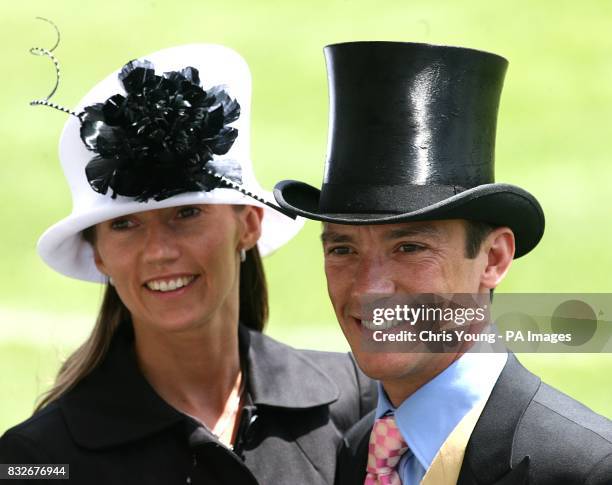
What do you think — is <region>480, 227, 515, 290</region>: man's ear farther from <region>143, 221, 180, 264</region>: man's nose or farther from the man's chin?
<region>143, 221, 180, 264</region>: man's nose

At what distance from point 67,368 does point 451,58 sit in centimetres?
194

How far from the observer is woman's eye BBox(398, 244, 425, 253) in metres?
3.73

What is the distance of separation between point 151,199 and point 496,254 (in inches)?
50.5

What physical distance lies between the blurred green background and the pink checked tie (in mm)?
4236

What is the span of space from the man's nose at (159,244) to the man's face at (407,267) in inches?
37.1

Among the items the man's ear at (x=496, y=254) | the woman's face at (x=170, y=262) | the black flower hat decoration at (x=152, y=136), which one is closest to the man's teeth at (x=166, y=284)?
the woman's face at (x=170, y=262)

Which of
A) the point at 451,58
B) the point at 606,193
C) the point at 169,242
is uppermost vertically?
the point at 451,58

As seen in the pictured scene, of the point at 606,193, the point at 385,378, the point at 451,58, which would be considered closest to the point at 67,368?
the point at 385,378

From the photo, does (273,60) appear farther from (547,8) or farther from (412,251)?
(412,251)

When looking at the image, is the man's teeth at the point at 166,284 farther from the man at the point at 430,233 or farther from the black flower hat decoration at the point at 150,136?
the man at the point at 430,233

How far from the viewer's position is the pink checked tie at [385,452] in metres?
3.84

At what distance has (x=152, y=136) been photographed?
176 inches

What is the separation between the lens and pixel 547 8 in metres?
12.2

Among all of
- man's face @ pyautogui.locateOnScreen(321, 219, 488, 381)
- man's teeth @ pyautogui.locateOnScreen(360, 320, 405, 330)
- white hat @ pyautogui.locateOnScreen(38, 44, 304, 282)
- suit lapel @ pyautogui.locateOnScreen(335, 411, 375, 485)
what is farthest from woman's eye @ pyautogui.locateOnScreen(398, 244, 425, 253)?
white hat @ pyautogui.locateOnScreen(38, 44, 304, 282)
